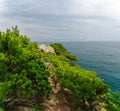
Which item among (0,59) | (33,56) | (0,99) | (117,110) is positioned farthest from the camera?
(117,110)

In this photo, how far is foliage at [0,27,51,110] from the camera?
29422 mm

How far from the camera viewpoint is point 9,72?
32062 millimetres

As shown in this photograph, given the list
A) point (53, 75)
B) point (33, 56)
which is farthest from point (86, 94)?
point (33, 56)

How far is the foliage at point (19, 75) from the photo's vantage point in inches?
1158

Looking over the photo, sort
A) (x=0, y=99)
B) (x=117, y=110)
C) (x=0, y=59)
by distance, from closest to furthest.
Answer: (x=0, y=99)
(x=0, y=59)
(x=117, y=110)

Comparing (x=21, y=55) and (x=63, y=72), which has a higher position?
(x=21, y=55)

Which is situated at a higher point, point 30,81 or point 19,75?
point 19,75

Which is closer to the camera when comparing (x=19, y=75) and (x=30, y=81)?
(x=30, y=81)

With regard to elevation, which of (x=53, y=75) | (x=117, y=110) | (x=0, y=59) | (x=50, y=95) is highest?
(x=0, y=59)

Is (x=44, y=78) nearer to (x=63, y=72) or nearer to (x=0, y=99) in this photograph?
(x=63, y=72)

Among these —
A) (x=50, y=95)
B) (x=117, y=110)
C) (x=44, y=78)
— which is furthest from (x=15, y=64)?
(x=117, y=110)

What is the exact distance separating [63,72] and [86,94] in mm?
4620

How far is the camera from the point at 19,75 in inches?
1190

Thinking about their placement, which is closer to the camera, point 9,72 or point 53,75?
point 9,72
